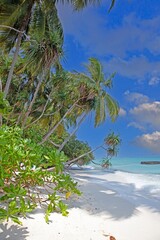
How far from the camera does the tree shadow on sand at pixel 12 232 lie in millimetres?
3574

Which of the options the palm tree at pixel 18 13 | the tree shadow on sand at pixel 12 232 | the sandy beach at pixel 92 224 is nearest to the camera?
the tree shadow on sand at pixel 12 232

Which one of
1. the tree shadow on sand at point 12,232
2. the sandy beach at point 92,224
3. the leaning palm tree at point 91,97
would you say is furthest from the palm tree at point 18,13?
the tree shadow on sand at point 12,232

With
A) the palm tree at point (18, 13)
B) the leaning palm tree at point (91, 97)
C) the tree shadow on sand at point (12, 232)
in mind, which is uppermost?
the palm tree at point (18, 13)

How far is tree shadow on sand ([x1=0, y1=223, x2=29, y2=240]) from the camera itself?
3.57m

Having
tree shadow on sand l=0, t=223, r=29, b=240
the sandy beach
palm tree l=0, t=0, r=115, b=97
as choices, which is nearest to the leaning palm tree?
palm tree l=0, t=0, r=115, b=97

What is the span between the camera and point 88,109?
12.3 meters

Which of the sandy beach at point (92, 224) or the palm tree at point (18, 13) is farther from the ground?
the palm tree at point (18, 13)

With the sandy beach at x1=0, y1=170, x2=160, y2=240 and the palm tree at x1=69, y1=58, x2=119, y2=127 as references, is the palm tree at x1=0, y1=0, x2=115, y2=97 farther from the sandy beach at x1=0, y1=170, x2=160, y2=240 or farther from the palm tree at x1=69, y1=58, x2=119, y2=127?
the sandy beach at x1=0, y1=170, x2=160, y2=240

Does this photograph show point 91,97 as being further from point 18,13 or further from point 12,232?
point 12,232

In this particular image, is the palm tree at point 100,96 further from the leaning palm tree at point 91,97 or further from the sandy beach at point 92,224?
the sandy beach at point 92,224

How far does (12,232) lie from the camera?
12.1 feet

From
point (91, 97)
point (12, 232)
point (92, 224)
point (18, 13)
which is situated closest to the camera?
point (12, 232)

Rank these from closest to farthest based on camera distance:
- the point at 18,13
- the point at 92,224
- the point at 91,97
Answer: the point at 92,224
the point at 18,13
the point at 91,97

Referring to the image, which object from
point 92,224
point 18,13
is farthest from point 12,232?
point 18,13
